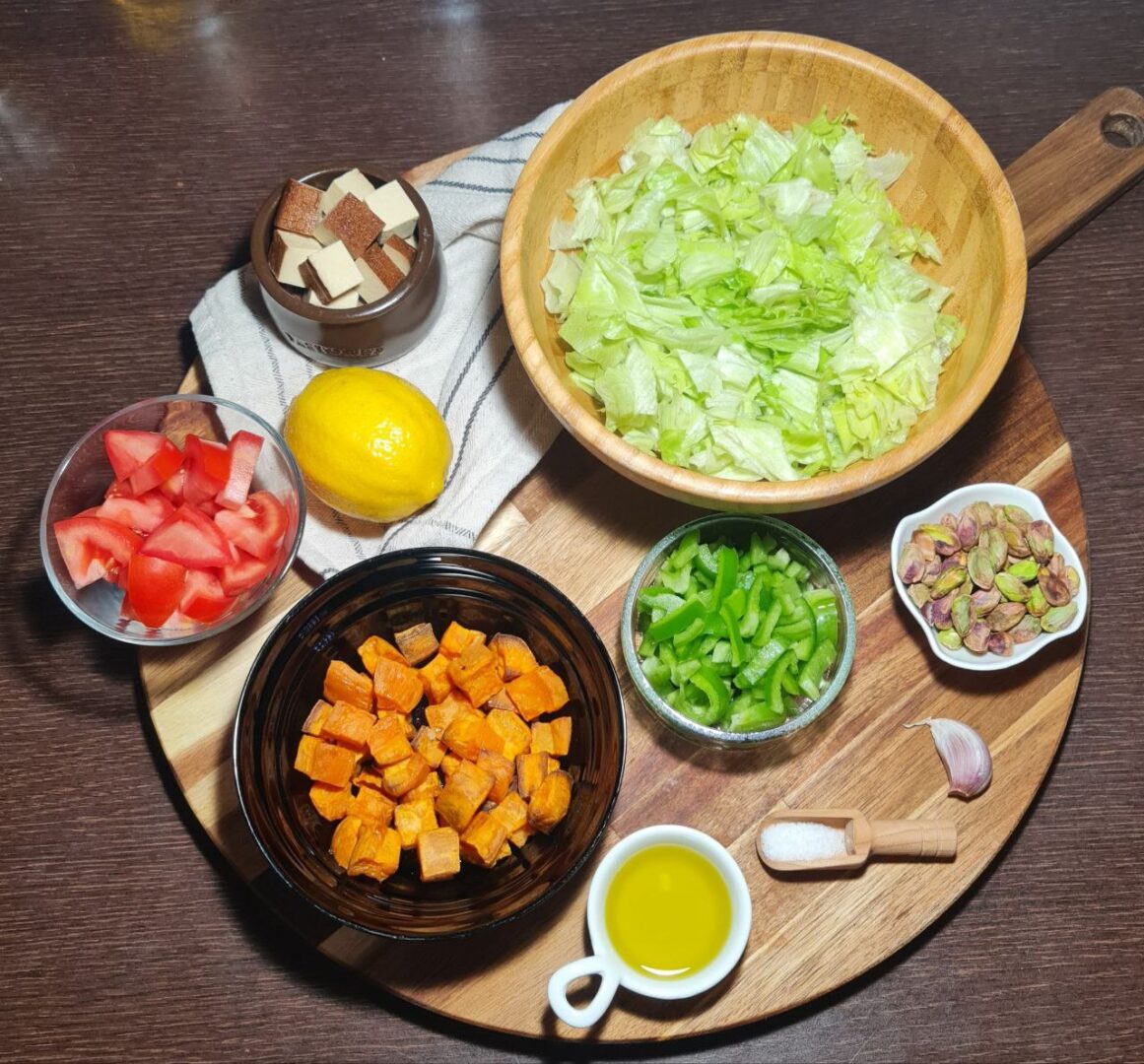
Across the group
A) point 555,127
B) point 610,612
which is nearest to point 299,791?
point 610,612

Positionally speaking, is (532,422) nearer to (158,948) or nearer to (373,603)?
(373,603)

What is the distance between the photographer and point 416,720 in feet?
6.72

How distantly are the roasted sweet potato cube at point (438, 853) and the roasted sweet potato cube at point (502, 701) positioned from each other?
0.22 m

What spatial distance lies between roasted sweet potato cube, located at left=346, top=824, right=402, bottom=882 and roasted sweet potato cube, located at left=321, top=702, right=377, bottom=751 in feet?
0.46

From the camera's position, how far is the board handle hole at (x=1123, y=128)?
209 cm

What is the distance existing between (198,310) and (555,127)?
0.79 m

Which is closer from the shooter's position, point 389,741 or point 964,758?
point 389,741

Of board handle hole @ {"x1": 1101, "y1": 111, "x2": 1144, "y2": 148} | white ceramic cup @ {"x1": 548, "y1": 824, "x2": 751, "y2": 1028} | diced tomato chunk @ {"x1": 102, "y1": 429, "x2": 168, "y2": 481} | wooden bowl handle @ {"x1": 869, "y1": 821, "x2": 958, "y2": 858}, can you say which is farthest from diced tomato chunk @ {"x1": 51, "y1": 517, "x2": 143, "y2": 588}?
board handle hole @ {"x1": 1101, "y1": 111, "x2": 1144, "y2": 148}

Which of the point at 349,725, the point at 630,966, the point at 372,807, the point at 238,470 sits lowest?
the point at 630,966

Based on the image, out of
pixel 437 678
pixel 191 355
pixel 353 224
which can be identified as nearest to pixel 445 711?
pixel 437 678

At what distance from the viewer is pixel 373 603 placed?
2.02 meters

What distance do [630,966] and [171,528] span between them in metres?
1.06

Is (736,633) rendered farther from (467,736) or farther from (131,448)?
(131,448)

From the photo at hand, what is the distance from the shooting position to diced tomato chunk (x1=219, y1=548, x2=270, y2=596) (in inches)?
79.0
